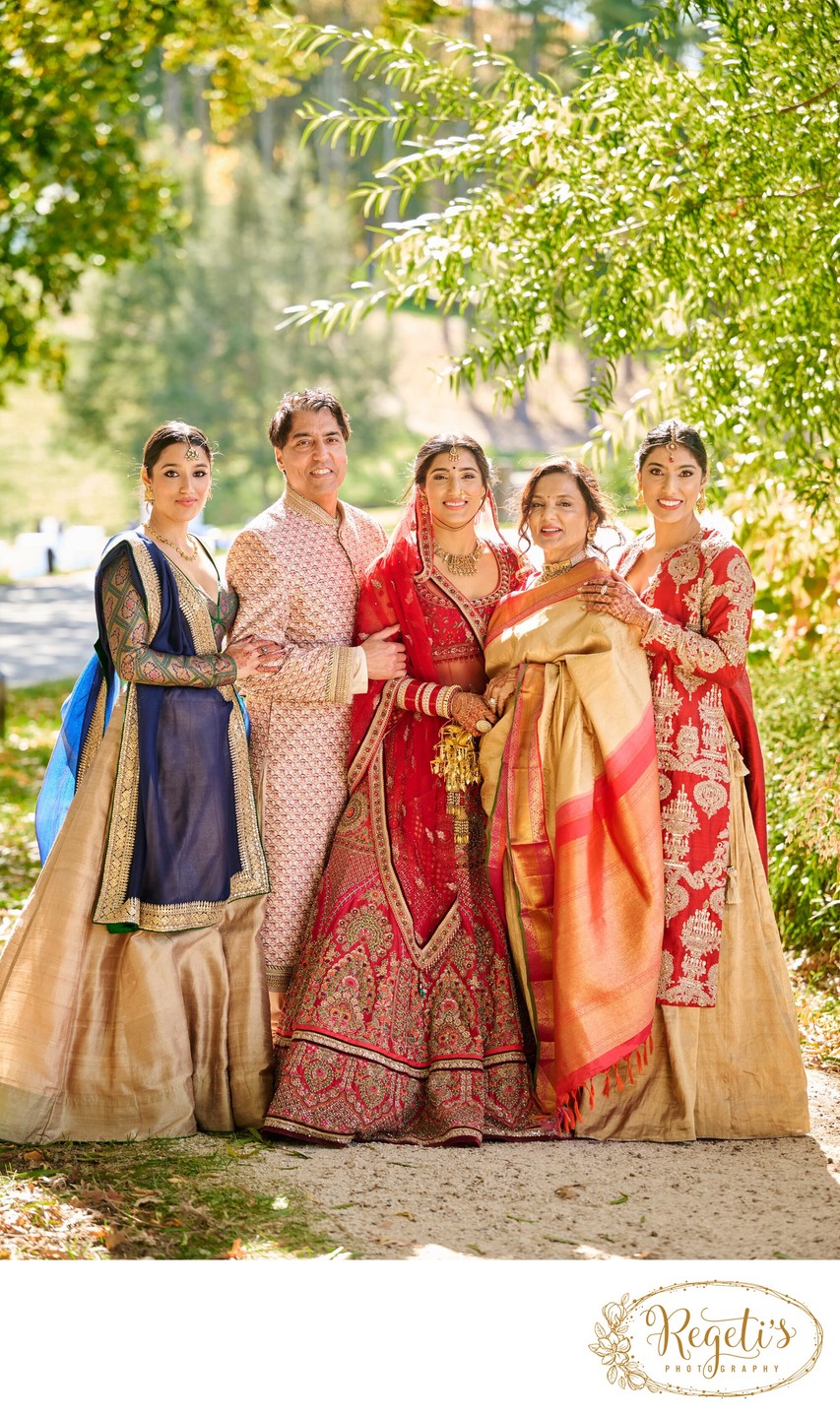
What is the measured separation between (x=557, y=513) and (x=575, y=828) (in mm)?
809

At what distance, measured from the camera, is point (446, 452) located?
3674mm

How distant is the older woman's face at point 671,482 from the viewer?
3611mm

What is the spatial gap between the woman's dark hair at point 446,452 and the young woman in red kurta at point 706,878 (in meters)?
0.41

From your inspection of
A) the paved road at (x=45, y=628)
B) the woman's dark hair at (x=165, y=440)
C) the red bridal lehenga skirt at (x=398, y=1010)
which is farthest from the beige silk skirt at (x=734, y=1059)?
the paved road at (x=45, y=628)

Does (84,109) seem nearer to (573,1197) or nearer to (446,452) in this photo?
(446,452)

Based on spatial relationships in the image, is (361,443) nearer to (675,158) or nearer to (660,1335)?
(675,158)

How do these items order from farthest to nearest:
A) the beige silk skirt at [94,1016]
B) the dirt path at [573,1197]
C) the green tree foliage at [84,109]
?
the green tree foliage at [84,109]
the beige silk skirt at [94,1016]
the dirt path at [573,1197]

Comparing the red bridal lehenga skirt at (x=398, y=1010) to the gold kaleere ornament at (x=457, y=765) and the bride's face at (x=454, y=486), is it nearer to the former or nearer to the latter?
the gold kaleere ornament at (x=457, y=765)

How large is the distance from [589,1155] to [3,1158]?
4.69 feet

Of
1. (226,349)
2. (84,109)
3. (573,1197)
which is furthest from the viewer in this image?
(226,349)

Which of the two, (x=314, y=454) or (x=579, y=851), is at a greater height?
(x=314, y=454)

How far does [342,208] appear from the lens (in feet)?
90.2

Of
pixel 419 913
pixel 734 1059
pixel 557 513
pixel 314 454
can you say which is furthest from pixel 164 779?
pixel 734 1059

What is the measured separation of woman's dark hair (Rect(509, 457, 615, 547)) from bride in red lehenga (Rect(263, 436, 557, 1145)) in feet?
0.41
